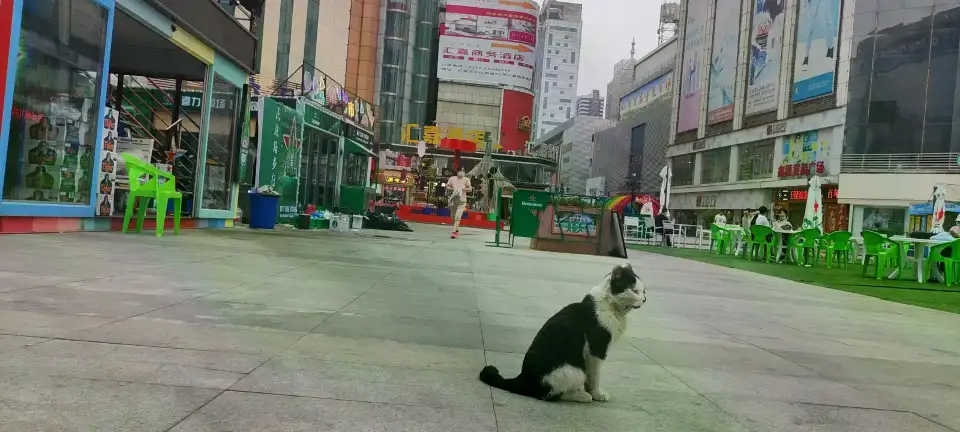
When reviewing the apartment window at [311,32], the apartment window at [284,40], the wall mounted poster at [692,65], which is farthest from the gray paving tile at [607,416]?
the wall mounted poster at [692,65]

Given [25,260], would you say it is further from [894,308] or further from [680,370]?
[894,308]

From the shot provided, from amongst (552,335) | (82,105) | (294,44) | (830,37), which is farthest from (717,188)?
(552,335)

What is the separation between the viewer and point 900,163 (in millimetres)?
33531

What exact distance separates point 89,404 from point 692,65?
184 feet

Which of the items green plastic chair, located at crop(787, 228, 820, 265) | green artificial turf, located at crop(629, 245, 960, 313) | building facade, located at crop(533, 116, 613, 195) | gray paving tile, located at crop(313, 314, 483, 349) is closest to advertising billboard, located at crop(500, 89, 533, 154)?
green plastic chair, located at crop(787, 228, 820, 265)

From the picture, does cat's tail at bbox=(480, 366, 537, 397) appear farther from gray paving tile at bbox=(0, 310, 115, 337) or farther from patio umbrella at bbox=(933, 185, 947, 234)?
patio umbrella at bbox=(933, 185, 947, 234)

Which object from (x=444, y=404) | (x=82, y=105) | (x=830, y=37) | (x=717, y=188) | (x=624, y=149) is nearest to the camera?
(x=444, y=404)

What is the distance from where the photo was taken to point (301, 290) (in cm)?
598

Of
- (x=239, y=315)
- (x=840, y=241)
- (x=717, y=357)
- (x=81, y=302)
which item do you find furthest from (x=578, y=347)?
(x=840, y=241)

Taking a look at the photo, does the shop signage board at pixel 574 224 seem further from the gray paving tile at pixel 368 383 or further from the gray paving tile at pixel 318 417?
the gray paving tile at pixel 318 417

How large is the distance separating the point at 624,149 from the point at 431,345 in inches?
3191

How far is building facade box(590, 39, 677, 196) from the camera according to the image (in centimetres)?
6612

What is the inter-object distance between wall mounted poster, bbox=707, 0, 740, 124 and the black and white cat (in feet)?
154

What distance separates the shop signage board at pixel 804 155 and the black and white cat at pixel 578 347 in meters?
37.6
